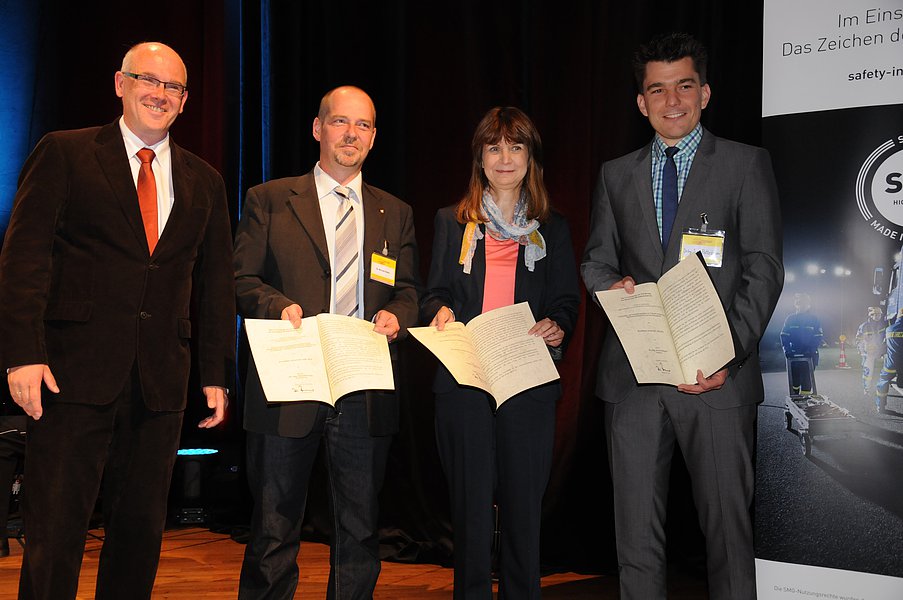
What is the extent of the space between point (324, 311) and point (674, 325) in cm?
111

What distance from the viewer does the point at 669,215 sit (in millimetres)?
2637

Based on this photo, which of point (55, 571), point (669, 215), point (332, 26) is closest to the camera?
point (55, 571)

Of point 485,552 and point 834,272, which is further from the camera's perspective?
point 834,272

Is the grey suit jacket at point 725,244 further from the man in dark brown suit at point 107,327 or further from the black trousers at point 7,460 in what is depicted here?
the black trousers at point 7,460

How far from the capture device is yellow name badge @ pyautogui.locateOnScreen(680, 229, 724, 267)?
2.54 m

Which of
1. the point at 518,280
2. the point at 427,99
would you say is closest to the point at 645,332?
the point at 518,280

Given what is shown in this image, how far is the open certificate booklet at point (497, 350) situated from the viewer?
260cm

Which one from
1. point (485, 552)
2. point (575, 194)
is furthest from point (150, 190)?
point (575, 194)

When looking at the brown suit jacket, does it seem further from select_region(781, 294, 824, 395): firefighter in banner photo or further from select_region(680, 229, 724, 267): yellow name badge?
select_region(781, 294, 824, 395): firefighter in banner photo

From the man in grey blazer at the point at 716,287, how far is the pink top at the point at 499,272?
27 centimetres

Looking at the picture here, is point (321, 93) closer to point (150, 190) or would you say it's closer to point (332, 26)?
point (332, 26)

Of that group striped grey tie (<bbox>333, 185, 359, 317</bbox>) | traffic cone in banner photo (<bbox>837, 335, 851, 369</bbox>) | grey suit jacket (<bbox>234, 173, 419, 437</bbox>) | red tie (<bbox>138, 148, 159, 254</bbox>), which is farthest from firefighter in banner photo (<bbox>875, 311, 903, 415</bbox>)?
red tie (<bbox>138, 148, 159, 254</bbox>)

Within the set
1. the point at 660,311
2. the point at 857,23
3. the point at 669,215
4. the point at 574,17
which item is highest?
the point at 574,17

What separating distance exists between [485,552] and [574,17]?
2.73 meters
